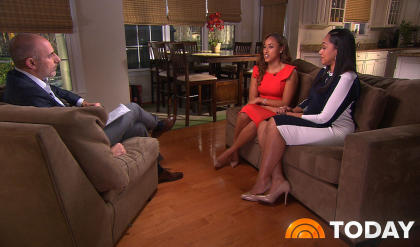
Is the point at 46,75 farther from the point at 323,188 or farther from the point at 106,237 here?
the point at 323,188

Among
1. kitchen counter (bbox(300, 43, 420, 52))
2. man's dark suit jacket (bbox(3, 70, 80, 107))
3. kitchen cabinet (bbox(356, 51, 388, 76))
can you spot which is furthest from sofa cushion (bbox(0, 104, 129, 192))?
kitchen cabinet (bbox(356, 51, 388, 76))

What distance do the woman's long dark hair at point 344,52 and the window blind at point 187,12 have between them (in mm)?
3728

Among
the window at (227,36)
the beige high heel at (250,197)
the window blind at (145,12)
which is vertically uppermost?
the window blind at (145,12)

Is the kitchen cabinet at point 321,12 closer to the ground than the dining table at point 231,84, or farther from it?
farther from it

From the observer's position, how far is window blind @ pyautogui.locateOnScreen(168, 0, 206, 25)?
16.6 ft

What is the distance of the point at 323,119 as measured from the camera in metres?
1.94

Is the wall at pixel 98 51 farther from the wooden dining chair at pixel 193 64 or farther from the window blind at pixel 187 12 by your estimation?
the window blind at pixel 187 12

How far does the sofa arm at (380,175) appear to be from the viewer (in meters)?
1.49

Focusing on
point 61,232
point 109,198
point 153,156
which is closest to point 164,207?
point 153,156

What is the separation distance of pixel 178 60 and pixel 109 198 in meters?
2.53

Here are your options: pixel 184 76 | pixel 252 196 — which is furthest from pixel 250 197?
pixel 184 76

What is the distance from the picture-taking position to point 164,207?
202 centimetres

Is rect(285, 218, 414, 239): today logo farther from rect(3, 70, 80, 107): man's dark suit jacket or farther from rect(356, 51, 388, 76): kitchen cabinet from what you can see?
rect(356, 51, 388, 76): kitchen cabinet

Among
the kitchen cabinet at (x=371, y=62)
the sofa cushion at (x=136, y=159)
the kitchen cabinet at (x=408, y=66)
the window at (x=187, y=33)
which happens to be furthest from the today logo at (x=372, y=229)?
the kitchen cabinet at (x=371, y=62)
